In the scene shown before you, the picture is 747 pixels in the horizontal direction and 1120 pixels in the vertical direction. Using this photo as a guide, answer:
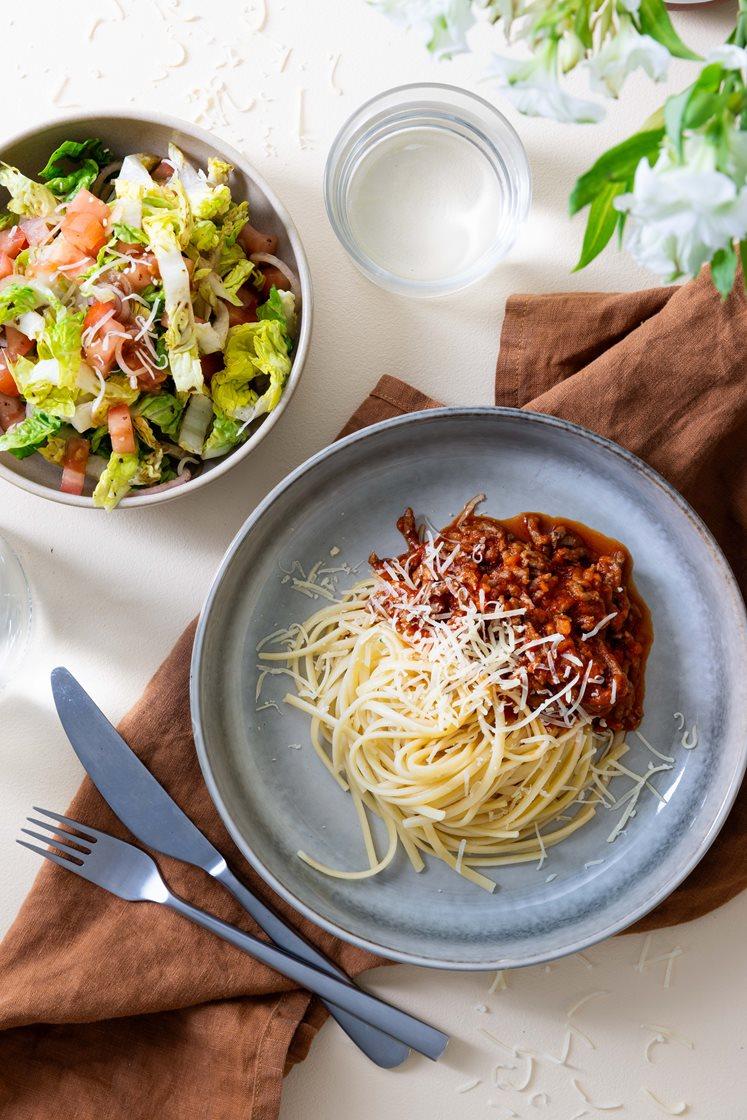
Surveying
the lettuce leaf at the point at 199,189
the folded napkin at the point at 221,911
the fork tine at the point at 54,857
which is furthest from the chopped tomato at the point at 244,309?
the fork tine at the point at 54,857

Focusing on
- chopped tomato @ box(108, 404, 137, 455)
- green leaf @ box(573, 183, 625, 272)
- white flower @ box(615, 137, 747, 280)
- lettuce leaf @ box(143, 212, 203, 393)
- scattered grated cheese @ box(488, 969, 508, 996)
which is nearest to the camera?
white flower @ box(615, 137, 747, 280)

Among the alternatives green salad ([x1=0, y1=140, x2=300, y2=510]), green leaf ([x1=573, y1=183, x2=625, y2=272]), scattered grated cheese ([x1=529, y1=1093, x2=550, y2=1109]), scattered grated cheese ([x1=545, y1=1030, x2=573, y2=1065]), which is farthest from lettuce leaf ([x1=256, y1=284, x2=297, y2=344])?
scattered grated cheese ([x1=529, y1=1093, x2=550, y2=1109])

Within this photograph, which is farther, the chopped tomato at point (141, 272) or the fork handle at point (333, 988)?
the fork handle at point (333, 988)

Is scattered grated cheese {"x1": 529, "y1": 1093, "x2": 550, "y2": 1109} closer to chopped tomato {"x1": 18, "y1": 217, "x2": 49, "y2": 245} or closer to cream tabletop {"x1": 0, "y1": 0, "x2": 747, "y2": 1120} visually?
cream tabletop {"x1": 0, "y1": 0, "x2": 747, "y2": 1120}

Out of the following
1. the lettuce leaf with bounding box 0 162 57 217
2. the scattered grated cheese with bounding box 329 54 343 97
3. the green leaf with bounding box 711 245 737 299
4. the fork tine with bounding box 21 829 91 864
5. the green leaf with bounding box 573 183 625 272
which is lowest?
the fork tine with bounding box 21 829 91 864

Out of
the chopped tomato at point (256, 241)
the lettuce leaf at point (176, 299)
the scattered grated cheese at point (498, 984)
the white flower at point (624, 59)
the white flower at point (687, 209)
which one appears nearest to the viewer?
the white flower at point (687, 209)

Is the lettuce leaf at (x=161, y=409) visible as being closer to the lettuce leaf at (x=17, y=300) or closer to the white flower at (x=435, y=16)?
the lettuce leaf at (x=17, y=300)

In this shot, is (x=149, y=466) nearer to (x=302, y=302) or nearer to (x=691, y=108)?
(x=302, y=302)

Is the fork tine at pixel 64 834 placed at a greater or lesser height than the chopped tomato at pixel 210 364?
lesser

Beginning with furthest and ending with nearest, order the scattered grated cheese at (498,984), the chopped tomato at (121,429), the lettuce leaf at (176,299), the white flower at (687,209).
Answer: the scattered grated cheese at (498,984), the chopped tomato at (121,429), the lettuce leaf at (176,299), the white flower at (687,209)
